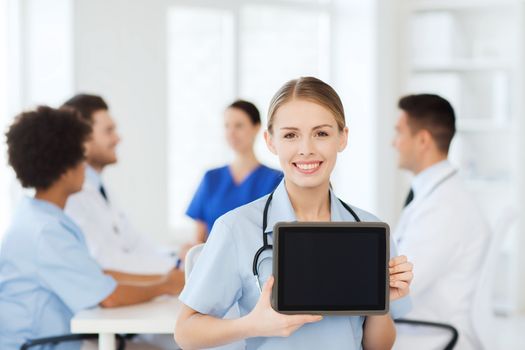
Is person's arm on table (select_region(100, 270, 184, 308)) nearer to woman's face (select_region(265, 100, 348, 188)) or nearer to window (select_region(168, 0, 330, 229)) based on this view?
woman's face (select_region(265, 100, 348, 188))

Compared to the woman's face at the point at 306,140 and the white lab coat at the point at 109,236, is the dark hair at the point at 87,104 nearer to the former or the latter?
the white lab coat at the point at 109,236

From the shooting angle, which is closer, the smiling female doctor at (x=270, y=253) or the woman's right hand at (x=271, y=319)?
the woman's right hand at (x=271, y=319)

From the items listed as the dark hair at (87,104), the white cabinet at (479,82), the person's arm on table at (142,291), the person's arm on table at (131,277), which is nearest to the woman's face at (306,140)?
the person's arm on table at (142,291)

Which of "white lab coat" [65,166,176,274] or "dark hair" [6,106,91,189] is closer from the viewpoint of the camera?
"dark hair" [6,106,91,189]

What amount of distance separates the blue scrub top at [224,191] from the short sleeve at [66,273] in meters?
1.25

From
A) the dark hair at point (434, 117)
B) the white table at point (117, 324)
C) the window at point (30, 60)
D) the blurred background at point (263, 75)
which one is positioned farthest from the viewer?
the blurred background at point (263, 75)

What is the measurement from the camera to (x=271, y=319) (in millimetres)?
1507

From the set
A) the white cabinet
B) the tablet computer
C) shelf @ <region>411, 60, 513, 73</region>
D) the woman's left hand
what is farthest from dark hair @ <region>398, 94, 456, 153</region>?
shelf @ <region>411, 60, 513, 73</region>

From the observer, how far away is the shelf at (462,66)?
5.23 meters

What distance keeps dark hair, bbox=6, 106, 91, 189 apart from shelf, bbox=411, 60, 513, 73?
3380 mm

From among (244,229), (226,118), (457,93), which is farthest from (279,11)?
(244,229)

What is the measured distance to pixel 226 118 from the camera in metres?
3.83

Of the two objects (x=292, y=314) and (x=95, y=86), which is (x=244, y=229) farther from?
(x=95, y=86)

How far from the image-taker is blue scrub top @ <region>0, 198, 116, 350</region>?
7.95ft
